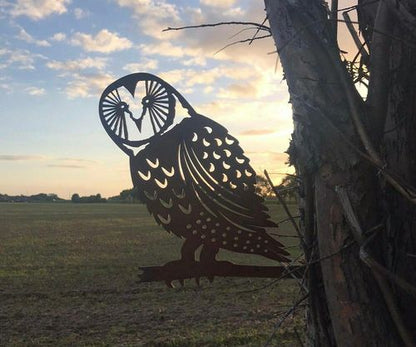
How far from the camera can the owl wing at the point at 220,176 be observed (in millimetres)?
3000

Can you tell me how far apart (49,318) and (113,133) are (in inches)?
231

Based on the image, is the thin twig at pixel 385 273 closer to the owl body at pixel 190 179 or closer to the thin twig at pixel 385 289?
the thin twig at pixel 385 289

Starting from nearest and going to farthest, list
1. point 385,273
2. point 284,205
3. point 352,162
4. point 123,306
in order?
point 385,273
point 352,162
point 284,205
point 123,306

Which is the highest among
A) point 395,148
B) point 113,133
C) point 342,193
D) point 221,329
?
point 113,133

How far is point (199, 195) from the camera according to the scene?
3.03 meters

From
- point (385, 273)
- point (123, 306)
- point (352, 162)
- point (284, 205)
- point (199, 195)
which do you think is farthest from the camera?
point (123, 306)

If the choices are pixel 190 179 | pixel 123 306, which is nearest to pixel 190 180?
pixel 190 179

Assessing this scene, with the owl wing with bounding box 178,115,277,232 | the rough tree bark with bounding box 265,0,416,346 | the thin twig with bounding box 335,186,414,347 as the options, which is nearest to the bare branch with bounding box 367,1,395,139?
the rough tree bark with bounding box 265,0,416,346

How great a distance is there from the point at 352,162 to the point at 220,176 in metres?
1.46

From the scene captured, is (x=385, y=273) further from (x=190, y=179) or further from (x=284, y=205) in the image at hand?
(x=190, y=179)

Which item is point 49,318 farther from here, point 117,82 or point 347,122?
point 347,122

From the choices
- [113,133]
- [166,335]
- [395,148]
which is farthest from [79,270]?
[395,148]

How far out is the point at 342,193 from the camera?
174cm

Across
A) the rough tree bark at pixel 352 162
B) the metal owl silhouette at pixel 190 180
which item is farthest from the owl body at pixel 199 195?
the rough tree bark at pixel 352 162
